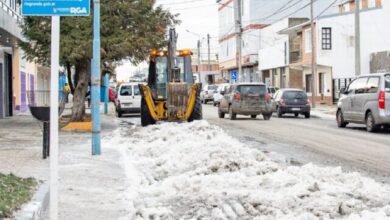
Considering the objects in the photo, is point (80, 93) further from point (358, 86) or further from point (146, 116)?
point (358, 86)

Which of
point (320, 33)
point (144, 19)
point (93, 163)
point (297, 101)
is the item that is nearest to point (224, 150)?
point (93, 163)

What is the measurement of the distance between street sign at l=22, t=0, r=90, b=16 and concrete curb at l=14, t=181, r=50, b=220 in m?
2.26

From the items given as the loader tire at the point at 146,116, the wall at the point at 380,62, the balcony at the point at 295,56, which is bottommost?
the loader tire at the point at 146,116

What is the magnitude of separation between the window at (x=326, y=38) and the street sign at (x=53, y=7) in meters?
41.3

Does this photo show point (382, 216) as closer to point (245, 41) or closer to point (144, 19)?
point (144, 19)

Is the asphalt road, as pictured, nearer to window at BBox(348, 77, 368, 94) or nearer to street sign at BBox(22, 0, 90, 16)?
window at BBox(348, 77, 368, 94)

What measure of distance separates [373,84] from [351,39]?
82.7ft

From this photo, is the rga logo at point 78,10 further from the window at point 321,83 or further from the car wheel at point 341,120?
the window at point 321,83

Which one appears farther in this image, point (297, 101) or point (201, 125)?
point (297, 101)

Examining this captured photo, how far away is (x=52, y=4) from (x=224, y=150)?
6663 mm

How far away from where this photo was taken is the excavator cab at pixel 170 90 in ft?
70.8

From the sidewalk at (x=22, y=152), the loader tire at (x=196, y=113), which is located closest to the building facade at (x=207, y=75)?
the loader tire at (x=196, y=113)

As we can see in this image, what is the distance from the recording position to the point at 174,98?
70.7 ft

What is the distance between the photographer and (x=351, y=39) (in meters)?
46.0
